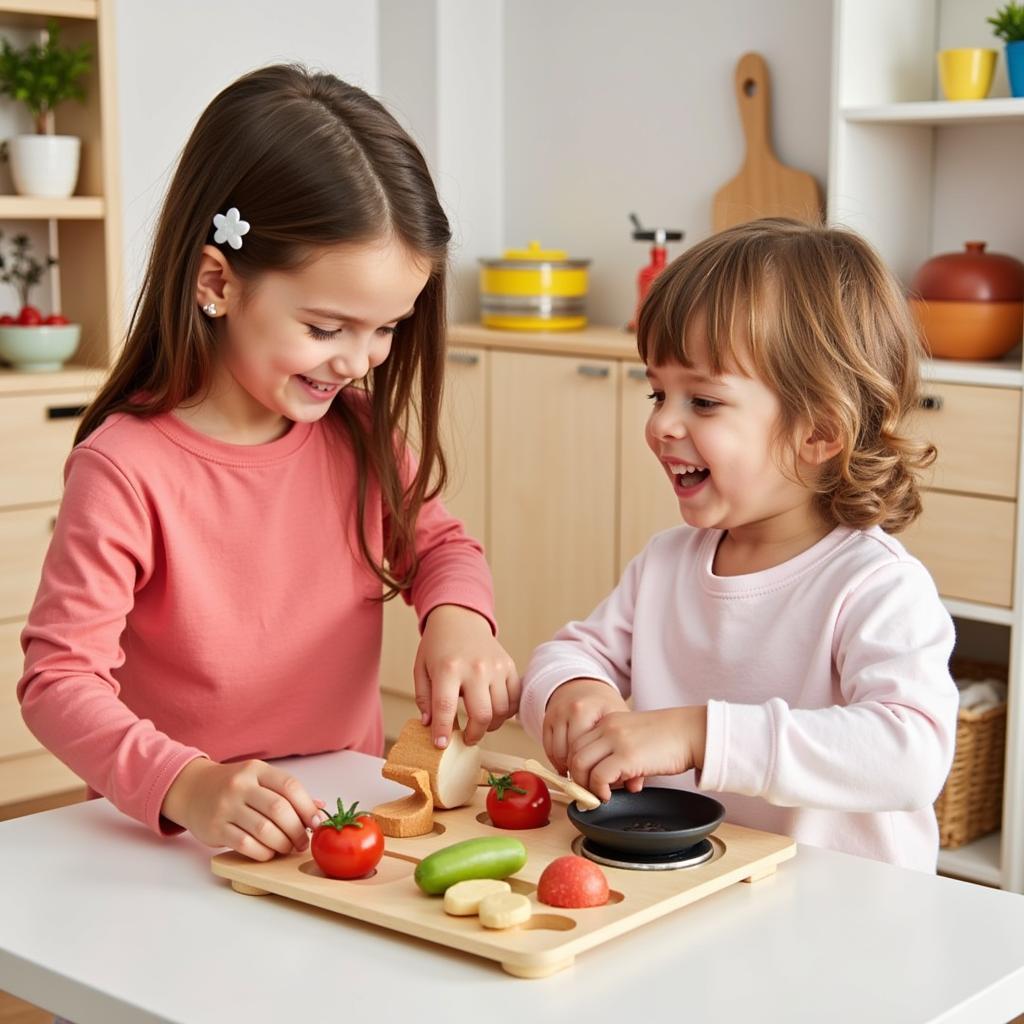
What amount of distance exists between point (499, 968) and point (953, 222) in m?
2.62

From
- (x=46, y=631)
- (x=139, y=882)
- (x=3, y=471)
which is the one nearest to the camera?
(x=139, y=882)

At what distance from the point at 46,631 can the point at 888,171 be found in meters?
2.28

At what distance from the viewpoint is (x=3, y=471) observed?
324 centimetres

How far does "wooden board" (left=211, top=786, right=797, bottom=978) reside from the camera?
37.4 inches

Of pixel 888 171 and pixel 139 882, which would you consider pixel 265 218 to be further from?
pixel 888 171

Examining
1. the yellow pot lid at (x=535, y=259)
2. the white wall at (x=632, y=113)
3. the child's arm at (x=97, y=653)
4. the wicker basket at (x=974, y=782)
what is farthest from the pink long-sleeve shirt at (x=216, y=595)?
the white wall at (x=632, y=113)

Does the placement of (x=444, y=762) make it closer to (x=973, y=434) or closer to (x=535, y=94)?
(x=973, y=434)

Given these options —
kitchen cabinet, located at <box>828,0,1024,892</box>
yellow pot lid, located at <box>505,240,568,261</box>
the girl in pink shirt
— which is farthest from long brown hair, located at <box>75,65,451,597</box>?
yellow pot lid, located at <box>505,240,568,261</box>

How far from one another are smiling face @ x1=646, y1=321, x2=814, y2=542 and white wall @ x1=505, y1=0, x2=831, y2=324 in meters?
2.20

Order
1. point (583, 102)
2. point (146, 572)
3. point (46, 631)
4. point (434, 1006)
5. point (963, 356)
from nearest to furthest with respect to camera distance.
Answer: point (434, 1006), point (46, 631), point (146, 572), point (963, 356), point (583, 102)

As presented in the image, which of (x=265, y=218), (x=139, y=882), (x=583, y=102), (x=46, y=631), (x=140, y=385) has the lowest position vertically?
(x=139, y=882)

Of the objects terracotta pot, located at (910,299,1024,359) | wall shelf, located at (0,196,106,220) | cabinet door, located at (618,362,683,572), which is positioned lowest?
cabinet door, located at (618,362,683,572)

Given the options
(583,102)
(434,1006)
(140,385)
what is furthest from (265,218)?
(583,102)

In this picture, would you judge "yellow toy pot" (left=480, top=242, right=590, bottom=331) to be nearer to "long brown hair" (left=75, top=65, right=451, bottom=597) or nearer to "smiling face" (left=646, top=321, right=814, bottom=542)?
"long brown hair" (left=75, top=65, right=451, bottom=597)
